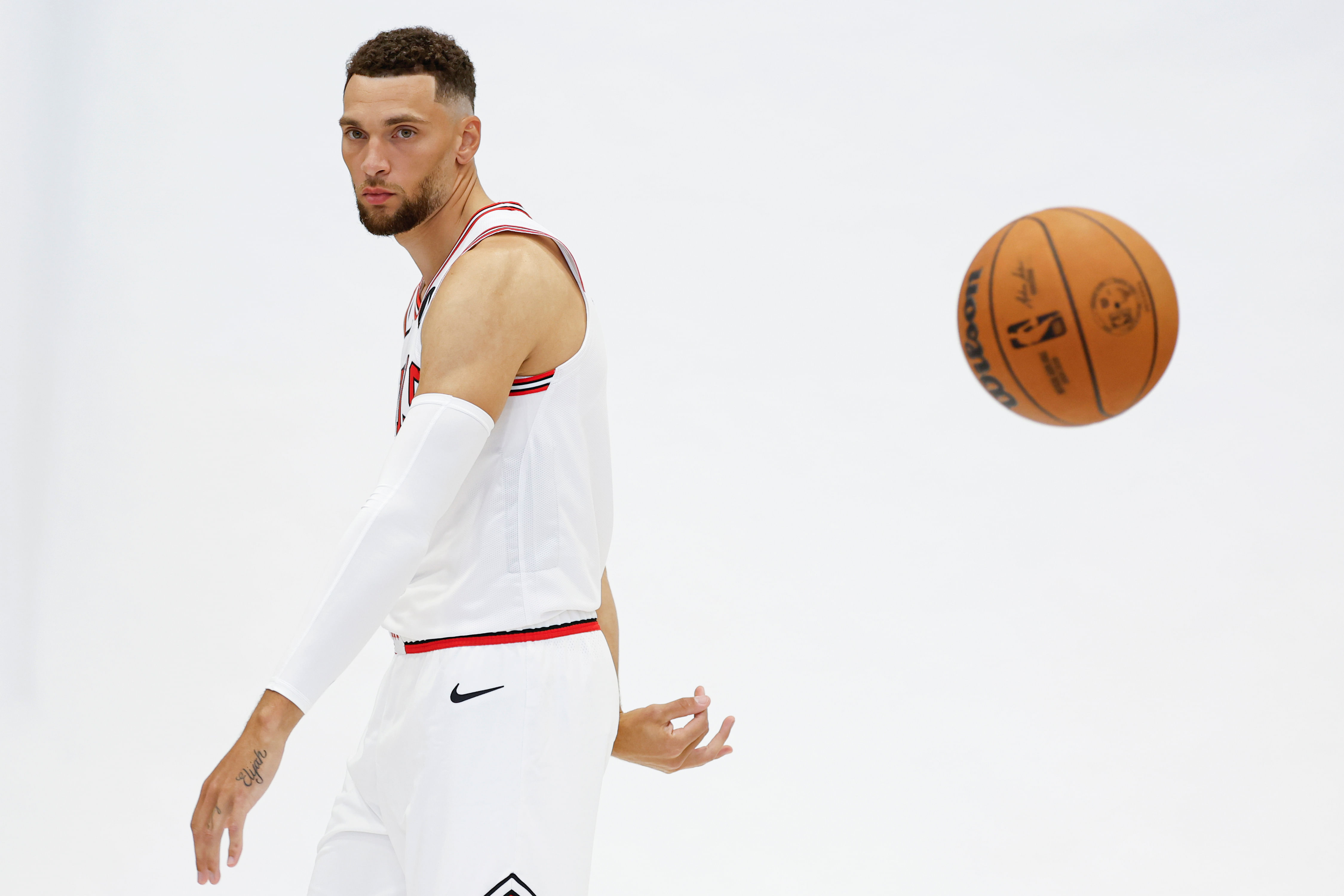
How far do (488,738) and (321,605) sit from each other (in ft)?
1.05

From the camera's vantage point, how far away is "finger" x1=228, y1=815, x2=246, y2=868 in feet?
5.62

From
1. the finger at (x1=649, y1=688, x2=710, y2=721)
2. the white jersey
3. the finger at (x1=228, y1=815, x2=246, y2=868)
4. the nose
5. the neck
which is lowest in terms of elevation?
the finger at (x1=649, y1=688, x2=710, y2=721)

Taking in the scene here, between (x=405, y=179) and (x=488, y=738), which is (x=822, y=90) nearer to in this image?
(x=405, y=179)

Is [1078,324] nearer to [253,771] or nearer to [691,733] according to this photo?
[691,733]

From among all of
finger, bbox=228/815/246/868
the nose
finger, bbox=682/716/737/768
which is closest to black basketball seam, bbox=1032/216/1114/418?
finger, bbox=682/716/737/768

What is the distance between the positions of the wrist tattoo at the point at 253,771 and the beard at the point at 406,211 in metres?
0.87

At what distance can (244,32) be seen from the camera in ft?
19.0

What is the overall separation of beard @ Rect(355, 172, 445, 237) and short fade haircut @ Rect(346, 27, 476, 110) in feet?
0.52

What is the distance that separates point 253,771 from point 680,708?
0.84 metres

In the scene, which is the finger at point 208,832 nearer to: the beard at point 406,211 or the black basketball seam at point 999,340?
the beard at point 406,211

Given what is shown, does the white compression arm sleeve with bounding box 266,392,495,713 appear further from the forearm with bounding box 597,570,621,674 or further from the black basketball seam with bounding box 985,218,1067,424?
the black basketball seam with bounding box 985,218,1067,424

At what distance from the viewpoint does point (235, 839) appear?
1.73m

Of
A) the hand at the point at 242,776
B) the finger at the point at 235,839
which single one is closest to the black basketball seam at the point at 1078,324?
the hand at the point at 242,776

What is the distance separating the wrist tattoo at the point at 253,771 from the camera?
66.6 inches
